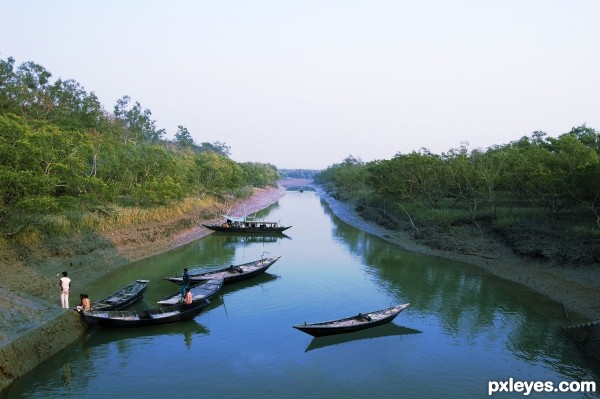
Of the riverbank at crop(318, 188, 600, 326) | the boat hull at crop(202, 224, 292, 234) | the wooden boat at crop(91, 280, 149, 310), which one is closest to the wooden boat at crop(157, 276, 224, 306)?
the wooden boat at crop(91, 280, 149, 310)

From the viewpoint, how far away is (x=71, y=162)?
29469 mm

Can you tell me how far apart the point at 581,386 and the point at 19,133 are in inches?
1237

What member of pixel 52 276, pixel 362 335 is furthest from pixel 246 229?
pixel 362 335

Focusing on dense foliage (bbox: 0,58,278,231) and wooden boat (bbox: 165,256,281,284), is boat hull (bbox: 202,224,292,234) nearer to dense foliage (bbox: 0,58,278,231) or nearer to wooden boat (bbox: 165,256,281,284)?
dense foliage (bbox: 0,58,278,231)

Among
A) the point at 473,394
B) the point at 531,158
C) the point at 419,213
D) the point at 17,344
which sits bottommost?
the point at 473,394

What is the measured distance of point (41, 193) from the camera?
82.3ft

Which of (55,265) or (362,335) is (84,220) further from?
(362,335)

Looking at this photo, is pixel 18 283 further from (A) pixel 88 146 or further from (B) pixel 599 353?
(B) pixel 599 353

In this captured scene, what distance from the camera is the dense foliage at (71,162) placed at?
24.5 meters

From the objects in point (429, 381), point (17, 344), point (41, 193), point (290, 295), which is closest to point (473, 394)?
point (429, 381)

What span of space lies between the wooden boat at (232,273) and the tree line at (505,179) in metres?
Result: 22.4

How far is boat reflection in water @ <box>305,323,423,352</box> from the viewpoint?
18875 millimetres

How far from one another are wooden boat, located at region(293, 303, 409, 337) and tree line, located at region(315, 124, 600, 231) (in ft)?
63.6

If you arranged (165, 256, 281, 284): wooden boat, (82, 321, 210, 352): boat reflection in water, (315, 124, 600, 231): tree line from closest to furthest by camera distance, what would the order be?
1. (82, 321, 210, 352): boat reflection in water
2. (165, 256, 281, 284): wooden boat
3. (315, 124, 600, 231): tree line
